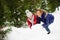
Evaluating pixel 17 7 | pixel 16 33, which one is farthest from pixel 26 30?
pixel 17 7

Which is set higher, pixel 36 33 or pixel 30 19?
pixel 30 19

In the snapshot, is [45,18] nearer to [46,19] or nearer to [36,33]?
[46,19]

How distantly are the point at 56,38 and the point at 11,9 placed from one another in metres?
0.53

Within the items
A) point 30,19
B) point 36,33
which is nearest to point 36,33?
point 36,33

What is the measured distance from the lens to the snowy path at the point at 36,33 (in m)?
2.20

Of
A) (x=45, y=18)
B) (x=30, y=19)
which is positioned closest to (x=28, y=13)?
(x=30, y=19)

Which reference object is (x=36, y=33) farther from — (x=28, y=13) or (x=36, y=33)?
(x=28, y=13)

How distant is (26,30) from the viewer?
2.21m

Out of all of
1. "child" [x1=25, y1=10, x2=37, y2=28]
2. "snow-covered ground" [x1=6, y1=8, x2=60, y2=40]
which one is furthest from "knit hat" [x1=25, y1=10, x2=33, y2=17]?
"snow-covered ground" [x1=6, y1=8, x2=60, y2=40]

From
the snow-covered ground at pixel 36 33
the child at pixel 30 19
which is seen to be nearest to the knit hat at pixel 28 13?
the child at pixel 30 19

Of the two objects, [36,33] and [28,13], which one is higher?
[28,13]

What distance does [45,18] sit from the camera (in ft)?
7.23

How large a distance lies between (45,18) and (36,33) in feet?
0.57

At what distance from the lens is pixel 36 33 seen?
2.22 m
